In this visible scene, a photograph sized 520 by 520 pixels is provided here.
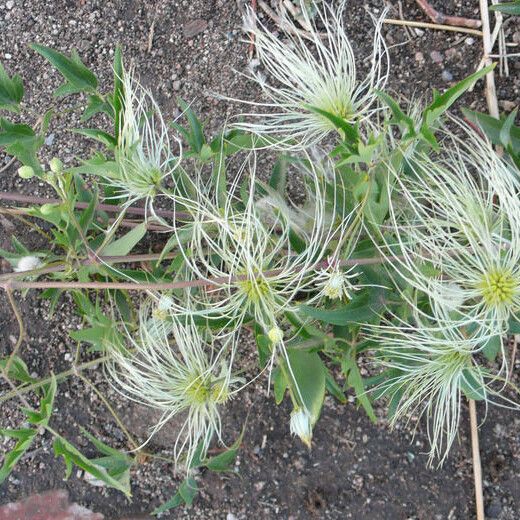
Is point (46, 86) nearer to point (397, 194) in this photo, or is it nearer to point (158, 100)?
point (158, 100)

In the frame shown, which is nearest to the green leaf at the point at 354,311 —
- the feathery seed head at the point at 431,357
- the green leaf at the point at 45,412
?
the feathery seed head at the point at 431,357

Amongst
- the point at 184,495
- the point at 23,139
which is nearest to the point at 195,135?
the point at 23,139

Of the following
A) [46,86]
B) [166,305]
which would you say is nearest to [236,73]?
[46,86]

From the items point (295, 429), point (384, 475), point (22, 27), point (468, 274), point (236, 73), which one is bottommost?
point (384, 475)

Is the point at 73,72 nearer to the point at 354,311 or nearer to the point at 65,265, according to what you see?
the point at 65,265

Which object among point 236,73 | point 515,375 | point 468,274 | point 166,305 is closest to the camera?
point 468,274

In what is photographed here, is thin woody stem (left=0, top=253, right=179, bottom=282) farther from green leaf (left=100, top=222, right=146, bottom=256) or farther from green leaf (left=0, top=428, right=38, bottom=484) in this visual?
green leaf (left=0, top=428, right=38, bottom=484)

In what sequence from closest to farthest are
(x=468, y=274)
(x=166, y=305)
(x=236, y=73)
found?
(x=468, y=274)
(x=166, y=305)
(x=236, y=73)

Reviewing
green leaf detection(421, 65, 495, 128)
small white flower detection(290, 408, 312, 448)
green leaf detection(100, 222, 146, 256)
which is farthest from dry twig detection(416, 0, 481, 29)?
small white flower detection(290, 408, 312, 448)
